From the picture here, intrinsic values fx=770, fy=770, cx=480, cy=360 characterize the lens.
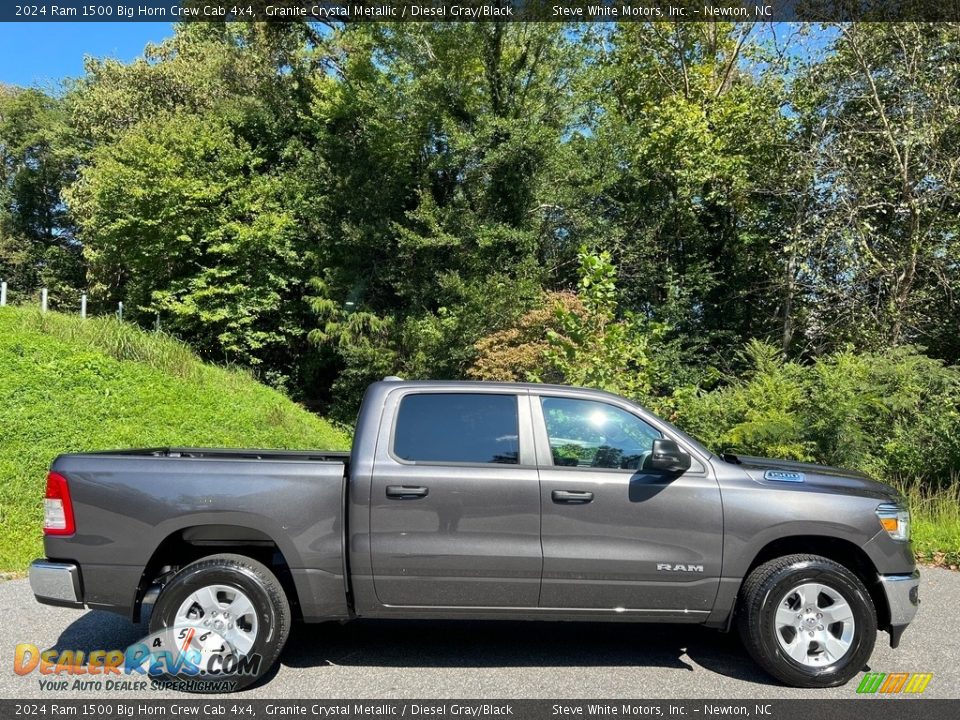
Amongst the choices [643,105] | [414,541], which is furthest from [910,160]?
[414,541]

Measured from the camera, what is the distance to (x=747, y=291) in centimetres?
1852

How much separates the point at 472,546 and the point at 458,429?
73 centimetres

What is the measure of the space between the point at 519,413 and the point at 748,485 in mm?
1469

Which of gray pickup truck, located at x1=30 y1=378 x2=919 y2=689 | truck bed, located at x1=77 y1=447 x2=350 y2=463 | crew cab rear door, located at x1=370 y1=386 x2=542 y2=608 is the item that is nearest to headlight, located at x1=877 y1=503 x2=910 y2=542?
gray pickup truck, located at x1=30 y1=378 x2=919 y2=689

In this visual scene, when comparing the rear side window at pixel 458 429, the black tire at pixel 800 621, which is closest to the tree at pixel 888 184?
the black tire at pixel 800 621

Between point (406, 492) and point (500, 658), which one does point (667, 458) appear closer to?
point (406, 492)

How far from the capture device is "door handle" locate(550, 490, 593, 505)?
461 cm

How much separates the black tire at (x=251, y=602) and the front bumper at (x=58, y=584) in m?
0.47

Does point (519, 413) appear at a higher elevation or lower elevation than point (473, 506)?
higher

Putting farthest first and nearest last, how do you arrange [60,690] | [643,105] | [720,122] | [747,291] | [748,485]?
[643,105], [747,291], [720,122], [748,485], [60,690]

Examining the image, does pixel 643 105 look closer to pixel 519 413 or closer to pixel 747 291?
pixel 747 291

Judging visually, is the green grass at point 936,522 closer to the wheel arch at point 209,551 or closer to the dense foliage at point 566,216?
the dense foliage at point 566,216

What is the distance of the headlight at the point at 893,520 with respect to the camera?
185 inches

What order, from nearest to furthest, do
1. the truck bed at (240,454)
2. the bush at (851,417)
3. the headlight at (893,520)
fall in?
the headlight at (893,520)
the truck bed at (240,454)
the bush at (851,417)
